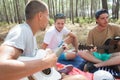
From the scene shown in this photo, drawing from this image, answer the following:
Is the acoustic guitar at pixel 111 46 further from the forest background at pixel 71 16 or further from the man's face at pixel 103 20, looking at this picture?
the forest background at pixel 71 16

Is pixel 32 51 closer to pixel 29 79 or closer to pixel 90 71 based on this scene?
pixel 29 79

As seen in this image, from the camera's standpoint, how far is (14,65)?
6.65 feet

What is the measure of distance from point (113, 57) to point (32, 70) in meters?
3.26

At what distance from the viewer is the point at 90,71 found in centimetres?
504

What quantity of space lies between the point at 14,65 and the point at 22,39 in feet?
1.62

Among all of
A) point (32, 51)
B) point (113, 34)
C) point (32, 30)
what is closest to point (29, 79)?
point (32, 51)

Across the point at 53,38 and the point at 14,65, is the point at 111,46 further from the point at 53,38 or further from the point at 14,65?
the point at 14,65

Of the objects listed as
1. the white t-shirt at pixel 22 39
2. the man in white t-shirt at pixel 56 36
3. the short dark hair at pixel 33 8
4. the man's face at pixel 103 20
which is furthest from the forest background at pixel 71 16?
the white t-shirt at pixel 22 39

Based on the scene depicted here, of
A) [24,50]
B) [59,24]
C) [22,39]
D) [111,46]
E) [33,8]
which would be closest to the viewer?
[22,39]

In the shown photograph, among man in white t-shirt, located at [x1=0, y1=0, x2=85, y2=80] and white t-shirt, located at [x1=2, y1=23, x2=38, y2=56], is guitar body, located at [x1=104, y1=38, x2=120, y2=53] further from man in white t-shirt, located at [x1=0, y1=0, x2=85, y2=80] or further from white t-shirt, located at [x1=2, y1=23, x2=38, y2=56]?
white t-shirt, located at [x1=2, y1=23, x2=38, y2=56]

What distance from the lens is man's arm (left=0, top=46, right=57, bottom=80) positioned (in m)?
1.97

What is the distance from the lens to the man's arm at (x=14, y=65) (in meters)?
1.97

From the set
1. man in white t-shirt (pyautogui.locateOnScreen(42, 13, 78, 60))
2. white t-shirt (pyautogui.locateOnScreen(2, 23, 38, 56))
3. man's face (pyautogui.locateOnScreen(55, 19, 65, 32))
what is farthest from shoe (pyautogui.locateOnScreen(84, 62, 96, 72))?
white t-shirt (pyautogui.locateOnScreen(2, 23, 38, 56))

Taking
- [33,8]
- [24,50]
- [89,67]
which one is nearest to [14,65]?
[24,50]
